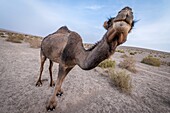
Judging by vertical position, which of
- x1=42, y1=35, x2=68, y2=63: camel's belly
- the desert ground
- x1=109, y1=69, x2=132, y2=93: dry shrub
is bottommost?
A: the desert ground

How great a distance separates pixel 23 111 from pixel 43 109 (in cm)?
49

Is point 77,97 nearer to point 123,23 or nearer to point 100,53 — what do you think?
point 100,53

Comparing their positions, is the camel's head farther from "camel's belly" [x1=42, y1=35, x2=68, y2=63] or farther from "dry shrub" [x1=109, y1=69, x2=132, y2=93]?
"dry shrub" [x1=109, y1=69, x2=132, y2=93]

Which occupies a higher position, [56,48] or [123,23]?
[123,23]

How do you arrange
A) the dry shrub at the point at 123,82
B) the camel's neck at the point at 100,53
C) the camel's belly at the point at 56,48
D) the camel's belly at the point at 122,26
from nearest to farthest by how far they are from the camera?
the camel's belly at the point at 122,26, the camel's neck at the point at 100,53, the camel's belly at the point at 56,48, the dry shrub at the point at 123,82

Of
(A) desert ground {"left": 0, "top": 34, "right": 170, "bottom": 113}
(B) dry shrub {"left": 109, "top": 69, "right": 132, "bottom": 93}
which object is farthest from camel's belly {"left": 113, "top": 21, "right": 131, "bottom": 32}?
(B) dry shrub {"left": 109, "top": 69, "right": 132, "bottom": 93}

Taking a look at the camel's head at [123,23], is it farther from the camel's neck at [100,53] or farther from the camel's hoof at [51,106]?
the camel's hoof at [51,106]

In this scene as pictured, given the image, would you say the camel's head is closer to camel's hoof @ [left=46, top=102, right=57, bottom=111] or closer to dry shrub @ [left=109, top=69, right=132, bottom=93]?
camel's hoof @ [left=46, top=102, right=57, bottom=111]

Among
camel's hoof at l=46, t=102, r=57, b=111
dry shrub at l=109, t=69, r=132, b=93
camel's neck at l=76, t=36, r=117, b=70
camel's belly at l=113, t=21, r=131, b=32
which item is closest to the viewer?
camel's belly at l=113, t=21, r=131, b=32

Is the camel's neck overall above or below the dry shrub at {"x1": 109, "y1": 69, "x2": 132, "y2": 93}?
above

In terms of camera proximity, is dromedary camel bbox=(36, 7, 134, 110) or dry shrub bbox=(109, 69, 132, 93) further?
dry shrub bbox=(109, 69, 132, 93)

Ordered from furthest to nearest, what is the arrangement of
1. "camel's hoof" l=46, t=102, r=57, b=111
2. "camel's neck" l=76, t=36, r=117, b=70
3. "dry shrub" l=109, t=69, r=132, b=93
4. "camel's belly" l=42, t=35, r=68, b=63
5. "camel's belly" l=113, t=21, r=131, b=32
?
"dry shrub" l=109, t=69, r=132, b=93
"camel's belly" l=42, t=35, r=68, b=63
"camel's hoof" l=46, t=102, r=57, b=111
"camel's neck" l=76, t=36, r=117, b=70
"camel's belly" l=113, t=21, r=131, b=32

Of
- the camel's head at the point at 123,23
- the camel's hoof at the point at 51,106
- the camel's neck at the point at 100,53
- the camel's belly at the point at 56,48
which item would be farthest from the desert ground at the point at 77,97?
the camel's head at the point at 123,23

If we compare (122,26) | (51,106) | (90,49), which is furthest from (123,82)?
(122,26)
